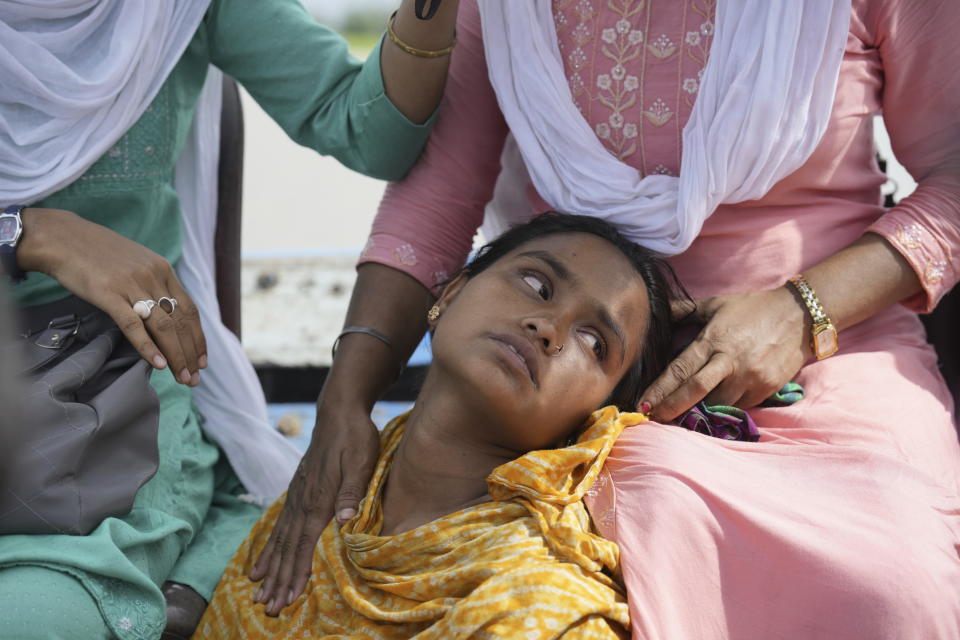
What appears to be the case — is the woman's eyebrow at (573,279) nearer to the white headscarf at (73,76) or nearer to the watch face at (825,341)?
the watch face at (825,341)

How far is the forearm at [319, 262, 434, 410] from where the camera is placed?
2.22 metres

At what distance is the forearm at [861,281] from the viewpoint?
2031mm

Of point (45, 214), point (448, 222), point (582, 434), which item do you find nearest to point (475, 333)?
point (582, 434)

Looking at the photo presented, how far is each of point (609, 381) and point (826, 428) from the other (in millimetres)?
390

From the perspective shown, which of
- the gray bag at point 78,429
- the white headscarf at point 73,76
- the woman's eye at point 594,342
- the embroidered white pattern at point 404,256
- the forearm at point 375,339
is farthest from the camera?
the embroidered white pattern at point 404,256

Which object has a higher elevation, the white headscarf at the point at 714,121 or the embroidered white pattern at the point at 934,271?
the white headscarf at the point at 714,121

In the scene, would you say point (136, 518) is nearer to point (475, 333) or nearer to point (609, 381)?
point (475, 333)

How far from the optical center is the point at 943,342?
2336 millimetres

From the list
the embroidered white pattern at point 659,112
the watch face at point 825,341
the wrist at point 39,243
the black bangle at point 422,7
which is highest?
the black bangle at point 422,7

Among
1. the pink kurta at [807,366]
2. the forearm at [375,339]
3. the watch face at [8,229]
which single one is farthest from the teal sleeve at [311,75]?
the watch face at [8,229]

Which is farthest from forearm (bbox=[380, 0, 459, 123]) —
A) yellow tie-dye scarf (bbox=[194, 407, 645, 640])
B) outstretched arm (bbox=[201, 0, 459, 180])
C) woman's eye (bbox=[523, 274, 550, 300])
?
yellow tie-dye scarf (bbox=[194, 407, 645, 640])

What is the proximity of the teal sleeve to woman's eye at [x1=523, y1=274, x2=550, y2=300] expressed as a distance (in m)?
0.51

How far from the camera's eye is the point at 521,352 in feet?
5.98

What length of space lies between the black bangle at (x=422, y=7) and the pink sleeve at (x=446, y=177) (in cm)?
27
